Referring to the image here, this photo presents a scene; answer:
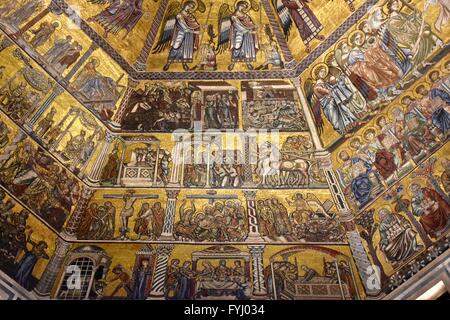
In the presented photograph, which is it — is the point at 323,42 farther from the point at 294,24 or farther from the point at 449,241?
the point at 449,241

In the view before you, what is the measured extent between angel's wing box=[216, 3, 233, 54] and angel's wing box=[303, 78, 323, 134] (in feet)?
8.37

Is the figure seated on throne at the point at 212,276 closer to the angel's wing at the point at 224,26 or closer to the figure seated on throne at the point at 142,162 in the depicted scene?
the figure seated on throne at the point at 142,162

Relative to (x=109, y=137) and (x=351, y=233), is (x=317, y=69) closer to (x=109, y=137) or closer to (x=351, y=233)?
(x=351, y=233)

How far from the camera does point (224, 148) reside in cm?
1133

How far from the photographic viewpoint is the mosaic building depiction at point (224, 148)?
9.00 meters

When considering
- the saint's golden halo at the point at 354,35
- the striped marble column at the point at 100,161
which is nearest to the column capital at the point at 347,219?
the saint's golden halo at the point at 354,35

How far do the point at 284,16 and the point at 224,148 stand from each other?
402 centimetres

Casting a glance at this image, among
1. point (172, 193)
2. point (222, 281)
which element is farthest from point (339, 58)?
point (222, 281)

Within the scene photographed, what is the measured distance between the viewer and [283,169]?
36.1 ft

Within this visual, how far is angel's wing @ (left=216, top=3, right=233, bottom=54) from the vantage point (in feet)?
40.2

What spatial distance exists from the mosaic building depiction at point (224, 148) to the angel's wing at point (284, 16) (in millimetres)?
40

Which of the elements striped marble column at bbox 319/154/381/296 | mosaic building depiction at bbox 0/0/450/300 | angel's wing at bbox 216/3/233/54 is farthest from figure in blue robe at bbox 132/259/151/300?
angel's wing at bbox 216/3/233/54

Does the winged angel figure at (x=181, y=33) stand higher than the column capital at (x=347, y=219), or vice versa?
the winged angel figure at (x=181, y=33)
